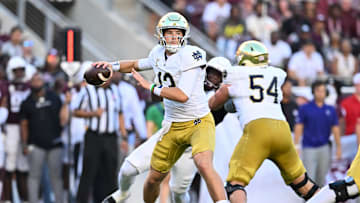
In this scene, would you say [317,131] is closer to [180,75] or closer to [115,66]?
[180,75]

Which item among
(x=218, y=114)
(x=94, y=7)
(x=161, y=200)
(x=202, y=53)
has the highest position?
(x=94, y=7)

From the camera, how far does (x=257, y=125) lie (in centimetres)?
706

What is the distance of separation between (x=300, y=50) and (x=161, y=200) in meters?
5.27

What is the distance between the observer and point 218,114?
859 cm

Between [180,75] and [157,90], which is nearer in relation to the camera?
[157,90]

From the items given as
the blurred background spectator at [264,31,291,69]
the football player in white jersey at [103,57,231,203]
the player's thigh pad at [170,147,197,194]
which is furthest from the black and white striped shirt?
the blurred background spectator at [264,31,291,69]

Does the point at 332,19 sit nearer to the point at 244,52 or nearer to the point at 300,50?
the point at 300,50

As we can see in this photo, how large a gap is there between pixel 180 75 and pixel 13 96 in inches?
160

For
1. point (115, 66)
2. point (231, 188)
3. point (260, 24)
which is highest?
point (260, 24)

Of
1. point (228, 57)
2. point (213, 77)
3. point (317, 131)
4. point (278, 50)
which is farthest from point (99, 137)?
point (278, 50)

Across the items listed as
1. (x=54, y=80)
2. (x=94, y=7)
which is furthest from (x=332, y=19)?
(x=54, y=80)

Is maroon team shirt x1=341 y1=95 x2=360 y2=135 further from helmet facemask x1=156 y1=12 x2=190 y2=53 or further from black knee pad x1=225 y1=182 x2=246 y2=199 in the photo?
helmet facemask x1=156 y1=12 x2=190 y2=53

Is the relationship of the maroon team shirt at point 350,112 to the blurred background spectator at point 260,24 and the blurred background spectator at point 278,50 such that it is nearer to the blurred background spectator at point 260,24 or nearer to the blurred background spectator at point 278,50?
the blurred background spectator at point 278,50

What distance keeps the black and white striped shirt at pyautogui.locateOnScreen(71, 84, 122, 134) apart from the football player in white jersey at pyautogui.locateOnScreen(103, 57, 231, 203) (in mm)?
2151
